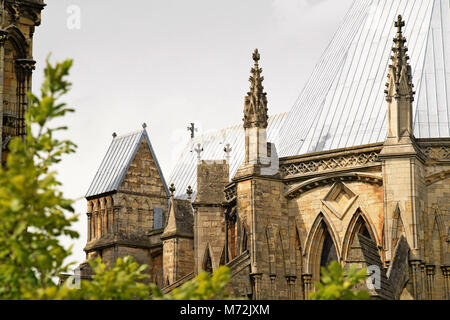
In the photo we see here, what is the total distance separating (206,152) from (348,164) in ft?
75.0

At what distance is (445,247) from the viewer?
3481cm

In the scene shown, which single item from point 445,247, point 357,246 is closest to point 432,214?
point 445,247

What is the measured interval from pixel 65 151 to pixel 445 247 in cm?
2195

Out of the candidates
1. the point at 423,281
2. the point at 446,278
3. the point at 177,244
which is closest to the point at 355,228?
the point at 423,281

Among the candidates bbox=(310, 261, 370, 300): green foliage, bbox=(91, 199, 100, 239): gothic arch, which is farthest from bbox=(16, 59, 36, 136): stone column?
bbox=(91, 199, 100, 239): gothic arch

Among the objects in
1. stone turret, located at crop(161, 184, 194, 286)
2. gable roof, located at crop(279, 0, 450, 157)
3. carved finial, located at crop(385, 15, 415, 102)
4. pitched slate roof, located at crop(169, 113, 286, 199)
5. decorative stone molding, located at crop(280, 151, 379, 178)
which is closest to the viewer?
Answer: carved finial, located at crop(385, 15, 415, 102)

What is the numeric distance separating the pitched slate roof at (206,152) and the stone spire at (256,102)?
14540 mm

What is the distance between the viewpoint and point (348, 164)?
36312 millimetres

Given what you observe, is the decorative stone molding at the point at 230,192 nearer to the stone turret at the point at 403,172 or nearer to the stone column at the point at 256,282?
the stone column at the point at 256,282

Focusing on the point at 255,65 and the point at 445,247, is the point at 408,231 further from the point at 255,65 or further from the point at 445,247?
the point at 255,65

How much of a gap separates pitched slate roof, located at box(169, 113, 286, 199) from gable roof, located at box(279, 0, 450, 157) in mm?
12420

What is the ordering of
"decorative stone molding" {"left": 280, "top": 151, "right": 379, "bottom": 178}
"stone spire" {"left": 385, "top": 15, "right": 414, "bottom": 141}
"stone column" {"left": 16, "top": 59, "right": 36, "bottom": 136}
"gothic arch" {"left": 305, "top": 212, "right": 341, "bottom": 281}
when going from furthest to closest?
1. "gothic arch" {"left": 305, "top": 212, "right": 341, "bottom": 281}
2. "decorative stone molding" {"left": 280, "top": 151, "right": 379, "bottom": 178}
3. "stone spire" {"left": 385, "top": 15, "right": 414, "bottom": 141}
4. "stone column" {"left": 16, "top": 59, "right": 36, "bottom": 136}

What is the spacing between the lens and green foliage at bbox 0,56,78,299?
551 inches

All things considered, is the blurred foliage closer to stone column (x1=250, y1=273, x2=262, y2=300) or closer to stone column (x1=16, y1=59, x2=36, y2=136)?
stone column (x1=16, y1=59, x2=36, y2=136)
